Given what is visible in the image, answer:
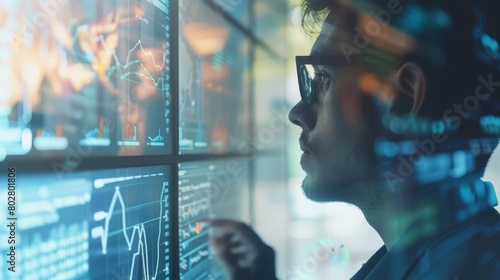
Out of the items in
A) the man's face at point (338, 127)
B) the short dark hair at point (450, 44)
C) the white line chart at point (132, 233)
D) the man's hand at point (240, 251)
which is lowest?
the man's hand at point (240, 251)

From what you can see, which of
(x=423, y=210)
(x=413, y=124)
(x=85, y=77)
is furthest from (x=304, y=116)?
(x=85, y=77)

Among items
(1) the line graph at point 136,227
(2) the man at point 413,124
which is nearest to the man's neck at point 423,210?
(2) the man at point 413,124

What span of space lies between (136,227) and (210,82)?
2.05 feet

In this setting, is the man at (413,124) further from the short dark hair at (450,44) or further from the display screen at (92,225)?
the display screen at (92,225)

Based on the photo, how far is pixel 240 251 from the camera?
1.56 m

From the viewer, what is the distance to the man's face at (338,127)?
4.41ft

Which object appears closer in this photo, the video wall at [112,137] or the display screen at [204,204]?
the video wall at [112,137]

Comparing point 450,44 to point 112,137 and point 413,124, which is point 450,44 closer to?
point 413,124

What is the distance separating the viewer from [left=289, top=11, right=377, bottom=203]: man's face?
134 centimetres

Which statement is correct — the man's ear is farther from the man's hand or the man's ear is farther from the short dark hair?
the man's hand

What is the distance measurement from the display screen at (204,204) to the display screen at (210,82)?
0.23ft

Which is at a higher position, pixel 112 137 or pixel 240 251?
pixel 112 137

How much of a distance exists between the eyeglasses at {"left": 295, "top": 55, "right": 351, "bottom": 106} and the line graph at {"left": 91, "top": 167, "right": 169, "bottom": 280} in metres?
0.50

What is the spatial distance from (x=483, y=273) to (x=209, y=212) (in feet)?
2.69
